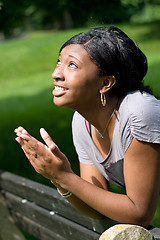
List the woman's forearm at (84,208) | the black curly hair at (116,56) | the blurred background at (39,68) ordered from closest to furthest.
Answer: the black curly hair at (116,56) < the woman's forearm at (84,208) < the blurred background at (39,68)

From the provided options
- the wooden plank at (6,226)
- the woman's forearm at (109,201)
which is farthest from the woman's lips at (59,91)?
the wooden plank at (6,226)

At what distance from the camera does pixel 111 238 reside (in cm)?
196

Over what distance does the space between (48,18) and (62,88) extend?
2989 centimetres

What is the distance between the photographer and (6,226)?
3.91 metres

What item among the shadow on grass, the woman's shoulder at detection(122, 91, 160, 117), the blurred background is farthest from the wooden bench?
the shadow on grass

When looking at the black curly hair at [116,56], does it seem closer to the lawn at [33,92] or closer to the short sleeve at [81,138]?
the lawn at [33,92]

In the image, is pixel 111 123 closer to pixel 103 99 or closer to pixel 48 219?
pixel 103 99

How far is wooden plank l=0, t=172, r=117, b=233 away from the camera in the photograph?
267 centimetres

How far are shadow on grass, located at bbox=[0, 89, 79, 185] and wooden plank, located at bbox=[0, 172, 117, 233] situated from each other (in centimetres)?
205

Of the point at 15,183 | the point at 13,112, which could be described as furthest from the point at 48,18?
the point at 15,183

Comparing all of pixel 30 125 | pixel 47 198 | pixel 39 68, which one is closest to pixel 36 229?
pixel 47 198

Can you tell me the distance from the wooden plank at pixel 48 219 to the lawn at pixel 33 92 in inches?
41.5

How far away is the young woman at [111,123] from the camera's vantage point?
2250 millimetres

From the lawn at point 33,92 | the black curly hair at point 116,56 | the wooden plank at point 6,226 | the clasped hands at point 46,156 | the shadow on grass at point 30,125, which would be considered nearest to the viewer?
the clasped hands at point 46,156
